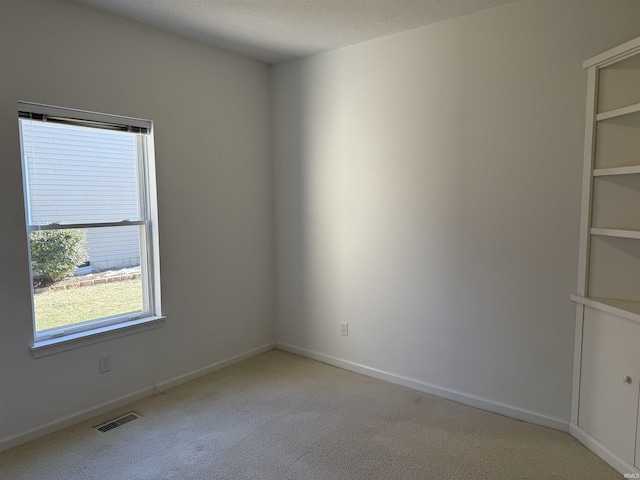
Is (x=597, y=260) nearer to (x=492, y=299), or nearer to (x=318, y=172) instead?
(x=492, y=299)

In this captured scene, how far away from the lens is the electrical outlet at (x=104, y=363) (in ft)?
9.14

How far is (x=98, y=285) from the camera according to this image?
2861 millimetres

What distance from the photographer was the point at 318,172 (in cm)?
357

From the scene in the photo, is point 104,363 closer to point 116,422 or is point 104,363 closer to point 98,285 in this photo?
point 116,422

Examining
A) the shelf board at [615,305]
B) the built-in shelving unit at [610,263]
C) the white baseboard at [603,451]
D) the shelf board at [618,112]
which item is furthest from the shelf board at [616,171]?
the white baseboard at [603,451]

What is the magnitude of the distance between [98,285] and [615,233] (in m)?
3.10

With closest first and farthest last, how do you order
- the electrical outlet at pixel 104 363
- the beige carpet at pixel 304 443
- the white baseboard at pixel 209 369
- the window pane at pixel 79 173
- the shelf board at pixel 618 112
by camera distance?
the shelf board at pixel 618 112, the beige carpet at pixel 304 443, the window pane at pixel 79 173, the electrical outlet at pixel 104 363, the white baseboard at pixel 209 369

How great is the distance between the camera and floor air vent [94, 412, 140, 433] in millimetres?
2611

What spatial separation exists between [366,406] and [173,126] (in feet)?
7.91

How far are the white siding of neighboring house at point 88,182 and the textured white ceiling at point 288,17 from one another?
82 centimetres

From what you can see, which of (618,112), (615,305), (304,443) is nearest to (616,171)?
(618,112)

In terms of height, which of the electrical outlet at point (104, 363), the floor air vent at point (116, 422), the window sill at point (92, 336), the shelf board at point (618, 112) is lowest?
the floor air vent at point (116, 422)

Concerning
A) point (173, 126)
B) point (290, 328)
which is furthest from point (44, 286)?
point (290, 328)

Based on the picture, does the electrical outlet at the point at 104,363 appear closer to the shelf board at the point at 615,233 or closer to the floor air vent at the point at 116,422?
the floor air vent at the point at 116,422
